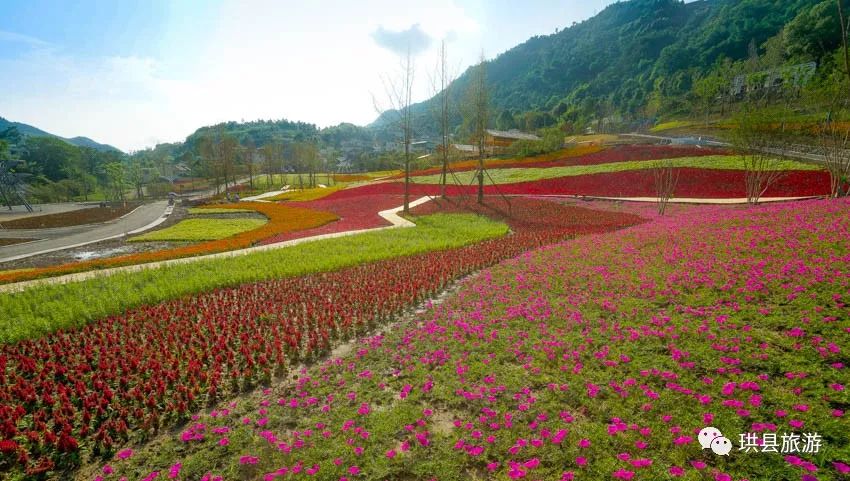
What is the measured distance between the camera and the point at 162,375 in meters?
6.03

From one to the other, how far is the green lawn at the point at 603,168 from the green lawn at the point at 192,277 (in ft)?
71.5

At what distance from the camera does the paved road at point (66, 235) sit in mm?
19156

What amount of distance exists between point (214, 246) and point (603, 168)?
33.8 m

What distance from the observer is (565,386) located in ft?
16.8

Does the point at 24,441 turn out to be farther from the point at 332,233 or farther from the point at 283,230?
the point at 283,230

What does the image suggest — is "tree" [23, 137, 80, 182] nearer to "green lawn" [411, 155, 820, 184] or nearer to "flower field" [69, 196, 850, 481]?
"green lawn" [411, 155, 820, 184]

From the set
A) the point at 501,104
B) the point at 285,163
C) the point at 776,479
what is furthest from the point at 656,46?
the point at 776,479

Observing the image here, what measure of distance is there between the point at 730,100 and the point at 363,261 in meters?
91.4

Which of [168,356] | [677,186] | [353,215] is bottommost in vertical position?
[168,356]

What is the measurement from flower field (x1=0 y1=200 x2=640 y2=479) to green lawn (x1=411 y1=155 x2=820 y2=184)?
26.3 m

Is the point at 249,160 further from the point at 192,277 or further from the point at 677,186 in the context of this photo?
the point at 677,186

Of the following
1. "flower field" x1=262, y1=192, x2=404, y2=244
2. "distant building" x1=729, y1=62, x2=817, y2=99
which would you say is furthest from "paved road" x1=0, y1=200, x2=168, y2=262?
"distant building" x1=729, y1=62, x2=817, y2=99

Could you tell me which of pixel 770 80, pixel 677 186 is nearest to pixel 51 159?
pixel 677 186

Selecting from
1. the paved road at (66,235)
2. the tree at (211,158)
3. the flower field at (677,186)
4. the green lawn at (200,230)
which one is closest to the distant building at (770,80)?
the flower field at (677,186)
